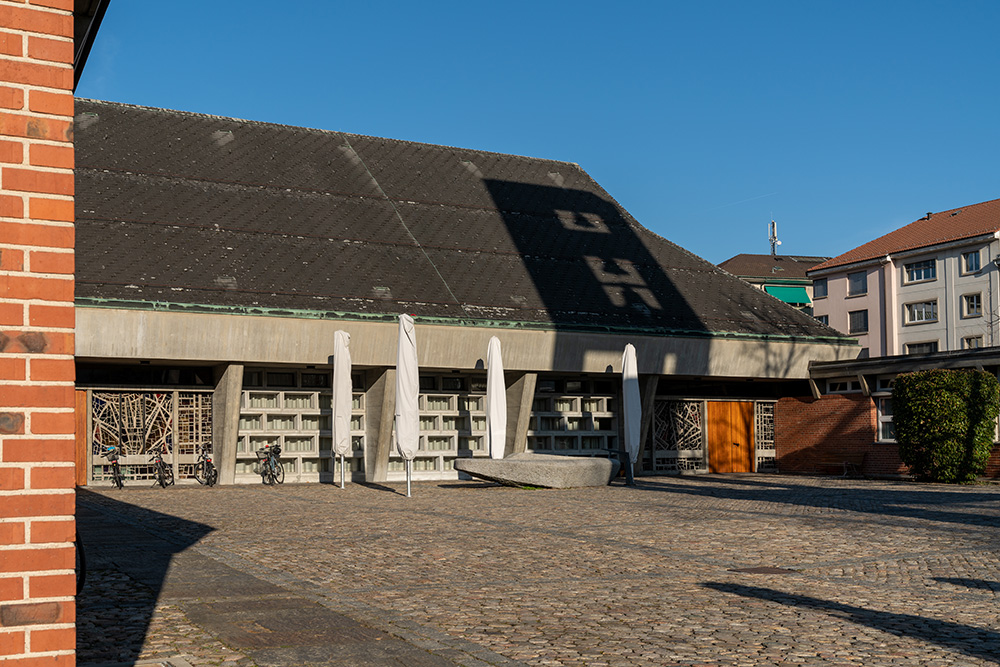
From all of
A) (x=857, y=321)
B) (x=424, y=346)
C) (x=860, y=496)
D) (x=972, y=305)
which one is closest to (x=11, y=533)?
(x=860, y=496)

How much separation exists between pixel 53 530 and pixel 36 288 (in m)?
0.82

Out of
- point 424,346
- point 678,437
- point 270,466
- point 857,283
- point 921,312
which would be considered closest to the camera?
point 270,466

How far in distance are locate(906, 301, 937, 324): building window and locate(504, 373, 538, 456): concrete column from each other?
44.2 meters

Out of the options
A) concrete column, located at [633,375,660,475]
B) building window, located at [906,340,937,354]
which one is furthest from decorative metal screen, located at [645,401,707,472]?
building window, located at [906,340,937,354]

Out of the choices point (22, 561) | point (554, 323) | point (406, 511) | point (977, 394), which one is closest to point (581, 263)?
point (554, 323)

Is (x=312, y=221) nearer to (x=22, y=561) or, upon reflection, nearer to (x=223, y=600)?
(x=223, y=600)

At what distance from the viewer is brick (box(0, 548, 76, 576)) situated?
3.61 metres

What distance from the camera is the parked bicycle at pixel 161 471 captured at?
23672mm

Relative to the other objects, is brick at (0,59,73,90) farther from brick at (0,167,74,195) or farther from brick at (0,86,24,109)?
brick at (0,167,74,195)

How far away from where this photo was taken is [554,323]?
26734 mm

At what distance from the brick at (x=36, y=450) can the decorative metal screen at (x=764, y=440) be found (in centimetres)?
2904

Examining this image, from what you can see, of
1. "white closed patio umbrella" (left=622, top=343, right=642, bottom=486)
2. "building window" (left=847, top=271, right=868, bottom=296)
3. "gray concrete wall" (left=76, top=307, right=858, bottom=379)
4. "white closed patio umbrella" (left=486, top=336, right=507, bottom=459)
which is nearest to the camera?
"gray concrete wall" (left=76, top=307, right=858, bottom=379)

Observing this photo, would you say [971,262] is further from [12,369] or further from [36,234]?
[12,369]

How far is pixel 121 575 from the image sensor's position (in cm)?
977
